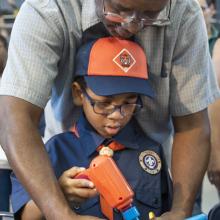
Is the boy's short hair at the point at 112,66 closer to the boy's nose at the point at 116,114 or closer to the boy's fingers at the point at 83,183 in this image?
the boy's nose at the point at 116,114

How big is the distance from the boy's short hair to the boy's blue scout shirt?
0.15m

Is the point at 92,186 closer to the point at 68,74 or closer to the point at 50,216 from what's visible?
the point at 50,216

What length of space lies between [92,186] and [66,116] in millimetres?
315

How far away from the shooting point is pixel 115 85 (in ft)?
3.91

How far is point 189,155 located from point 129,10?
0.42 metres

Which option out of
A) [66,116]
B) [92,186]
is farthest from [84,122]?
[92,186]

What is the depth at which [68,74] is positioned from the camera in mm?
1260

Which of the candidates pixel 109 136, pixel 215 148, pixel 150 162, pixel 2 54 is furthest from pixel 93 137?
pixel 2 54

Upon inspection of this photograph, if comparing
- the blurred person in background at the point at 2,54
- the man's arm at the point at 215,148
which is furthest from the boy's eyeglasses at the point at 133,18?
the blurred person in background at the point at 2,54

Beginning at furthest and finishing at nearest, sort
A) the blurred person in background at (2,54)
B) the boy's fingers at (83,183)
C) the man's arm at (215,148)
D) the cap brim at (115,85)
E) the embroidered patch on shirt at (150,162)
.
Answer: the blurred person in background at (2,54)
the man's arm at (215,148)
the embroidered patch on shirt at (150,162)
the cap brim at (115,85)
the boy's fingers at (83,183)

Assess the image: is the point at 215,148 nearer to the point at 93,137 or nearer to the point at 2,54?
the point at 93,137

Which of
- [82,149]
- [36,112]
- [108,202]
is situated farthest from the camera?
[82,149]

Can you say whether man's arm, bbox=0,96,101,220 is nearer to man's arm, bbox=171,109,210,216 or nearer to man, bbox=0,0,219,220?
man, bbox=0,0,219,220

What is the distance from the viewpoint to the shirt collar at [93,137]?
129 cm
